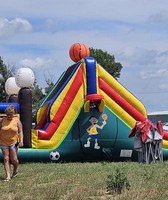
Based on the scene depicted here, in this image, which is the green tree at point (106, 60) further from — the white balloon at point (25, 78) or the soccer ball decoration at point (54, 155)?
the soccer ball decoration at point (54, 155)

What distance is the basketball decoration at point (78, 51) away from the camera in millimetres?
12766

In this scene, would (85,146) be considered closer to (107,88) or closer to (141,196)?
(107,88)

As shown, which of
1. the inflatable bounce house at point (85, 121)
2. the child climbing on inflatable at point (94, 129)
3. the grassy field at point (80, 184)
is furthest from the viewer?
the child climbing on inflatable at point (94, 129)

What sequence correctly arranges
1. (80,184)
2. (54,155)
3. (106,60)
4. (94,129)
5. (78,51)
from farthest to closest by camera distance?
(106,60) → (78,51) → (94,129) → (54,155) → (80,184)

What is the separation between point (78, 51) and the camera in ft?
41.9

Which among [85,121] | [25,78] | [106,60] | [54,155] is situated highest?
[106,60]

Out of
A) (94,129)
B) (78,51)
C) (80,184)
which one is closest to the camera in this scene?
(80,184)

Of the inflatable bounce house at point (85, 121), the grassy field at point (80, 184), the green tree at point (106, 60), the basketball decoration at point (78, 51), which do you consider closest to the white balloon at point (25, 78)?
the inflatable bounce house at point (85, 121)

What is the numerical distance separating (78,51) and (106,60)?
111ft

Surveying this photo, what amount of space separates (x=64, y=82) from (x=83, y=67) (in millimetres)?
760

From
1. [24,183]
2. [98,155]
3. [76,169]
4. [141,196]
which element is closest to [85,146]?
[98,155]

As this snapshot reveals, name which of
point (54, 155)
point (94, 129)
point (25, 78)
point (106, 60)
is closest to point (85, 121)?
point (94, 129)

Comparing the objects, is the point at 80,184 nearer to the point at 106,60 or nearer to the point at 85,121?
the point at 85,121

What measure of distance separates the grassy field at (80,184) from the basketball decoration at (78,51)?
384 cm
